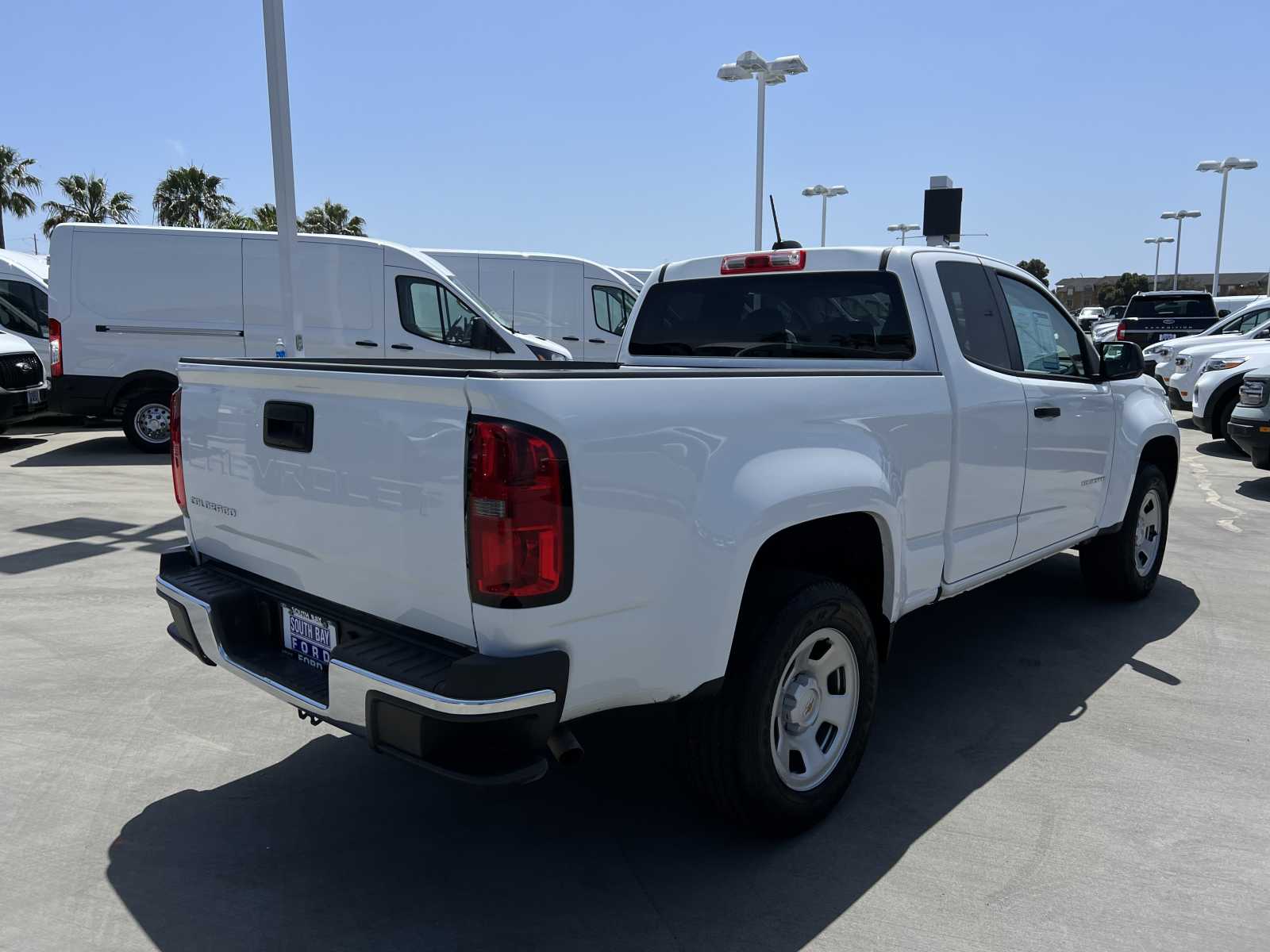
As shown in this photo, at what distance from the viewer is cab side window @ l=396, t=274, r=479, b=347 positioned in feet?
39.3

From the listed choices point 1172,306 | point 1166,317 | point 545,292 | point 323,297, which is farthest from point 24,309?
point 1172,306

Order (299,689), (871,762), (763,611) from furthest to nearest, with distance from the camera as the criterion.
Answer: (871,762) < (763,611) < (299,689)

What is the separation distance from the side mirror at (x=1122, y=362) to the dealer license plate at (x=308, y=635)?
4031 mm

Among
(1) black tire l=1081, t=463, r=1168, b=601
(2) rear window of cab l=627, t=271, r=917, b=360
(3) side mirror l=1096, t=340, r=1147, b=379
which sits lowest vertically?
(1) black tire l=1081, t=463, r=1168, b=601

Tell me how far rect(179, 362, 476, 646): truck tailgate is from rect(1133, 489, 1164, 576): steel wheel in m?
4.70

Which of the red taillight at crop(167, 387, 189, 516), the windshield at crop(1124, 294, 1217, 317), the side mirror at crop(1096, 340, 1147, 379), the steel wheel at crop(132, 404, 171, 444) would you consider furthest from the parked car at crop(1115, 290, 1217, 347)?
the red taillight at crop(167, 387, 189, 516)

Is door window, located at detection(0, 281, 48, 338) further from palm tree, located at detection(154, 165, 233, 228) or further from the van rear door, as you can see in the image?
palm tree, located at detection(154, 165, 233, 228)

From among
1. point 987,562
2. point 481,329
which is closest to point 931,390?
point 987,562

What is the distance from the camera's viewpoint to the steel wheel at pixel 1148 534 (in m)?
5.80

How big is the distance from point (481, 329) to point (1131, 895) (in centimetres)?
1015

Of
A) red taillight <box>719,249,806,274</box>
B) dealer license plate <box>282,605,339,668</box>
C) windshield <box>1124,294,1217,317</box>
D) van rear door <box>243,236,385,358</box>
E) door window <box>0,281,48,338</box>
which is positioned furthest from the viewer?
windshield <box>1124,294,1217,317</box>

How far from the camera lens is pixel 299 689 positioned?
2.81 m

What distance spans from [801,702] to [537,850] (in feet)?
3.17

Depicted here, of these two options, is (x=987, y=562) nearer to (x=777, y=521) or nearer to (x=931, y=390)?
(x=931, y=390)
